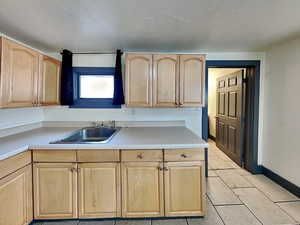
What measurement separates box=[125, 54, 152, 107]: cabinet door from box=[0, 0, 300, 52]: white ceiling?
0.23 m

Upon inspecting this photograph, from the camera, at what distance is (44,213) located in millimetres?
1929

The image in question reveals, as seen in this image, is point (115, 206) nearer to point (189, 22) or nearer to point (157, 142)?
point (157, 142)

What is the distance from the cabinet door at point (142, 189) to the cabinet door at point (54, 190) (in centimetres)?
53

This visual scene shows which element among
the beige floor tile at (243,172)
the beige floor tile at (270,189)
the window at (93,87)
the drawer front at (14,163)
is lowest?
the beige floor tile at (270,189)

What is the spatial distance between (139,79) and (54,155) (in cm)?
136

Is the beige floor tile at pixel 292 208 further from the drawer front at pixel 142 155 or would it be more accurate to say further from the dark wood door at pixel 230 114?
the drawer front at pixel 142 155

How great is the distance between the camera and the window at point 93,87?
2975 mm

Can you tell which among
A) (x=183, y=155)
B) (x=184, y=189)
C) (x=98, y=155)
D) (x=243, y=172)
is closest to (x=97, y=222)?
(x=98, y=155)

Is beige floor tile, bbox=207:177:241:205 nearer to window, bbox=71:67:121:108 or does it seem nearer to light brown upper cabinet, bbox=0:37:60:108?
window, bbox=71:67:121:108

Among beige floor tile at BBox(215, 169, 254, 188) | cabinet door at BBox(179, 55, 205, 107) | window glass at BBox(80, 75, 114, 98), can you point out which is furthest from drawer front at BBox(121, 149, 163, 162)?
beige floor tile at BBox(215, 169, 254, 188)

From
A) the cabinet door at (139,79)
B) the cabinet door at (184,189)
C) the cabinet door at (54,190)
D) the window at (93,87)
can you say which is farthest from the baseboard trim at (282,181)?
the cabinet door at (54,190)

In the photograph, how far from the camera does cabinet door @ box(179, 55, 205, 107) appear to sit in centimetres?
254

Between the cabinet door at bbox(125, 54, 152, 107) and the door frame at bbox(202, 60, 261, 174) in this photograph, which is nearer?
the cabinet door at bbox(125, 54, 152, 107)

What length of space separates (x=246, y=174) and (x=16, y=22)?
3.79 meters
